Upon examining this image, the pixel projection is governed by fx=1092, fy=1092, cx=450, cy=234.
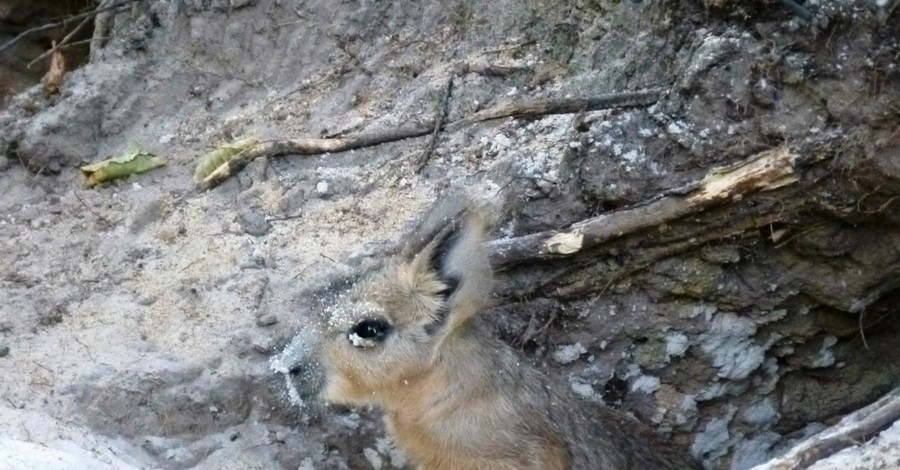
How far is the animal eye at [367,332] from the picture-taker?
16.5 feet

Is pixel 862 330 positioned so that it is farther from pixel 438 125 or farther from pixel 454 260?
pixel 438 125

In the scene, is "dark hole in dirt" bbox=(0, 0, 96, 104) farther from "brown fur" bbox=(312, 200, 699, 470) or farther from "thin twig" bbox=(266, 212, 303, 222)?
"brown fur" bbox=(312, 200, 699, 470)

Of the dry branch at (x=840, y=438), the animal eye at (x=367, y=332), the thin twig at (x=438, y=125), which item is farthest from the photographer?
the thin twig at (x=438, y=125)

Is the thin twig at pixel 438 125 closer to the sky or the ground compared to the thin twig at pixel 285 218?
closer to the sky

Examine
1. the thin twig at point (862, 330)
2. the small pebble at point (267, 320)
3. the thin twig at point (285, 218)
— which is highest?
the thin twig at point (862, 330)

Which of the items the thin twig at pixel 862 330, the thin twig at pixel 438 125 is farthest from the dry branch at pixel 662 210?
the thin twig at pixel 438 125

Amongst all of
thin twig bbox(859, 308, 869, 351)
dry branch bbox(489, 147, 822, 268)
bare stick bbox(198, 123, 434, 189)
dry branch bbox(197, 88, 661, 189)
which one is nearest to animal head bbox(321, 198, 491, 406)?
dry branch bbox(489, 147, 822, 268)

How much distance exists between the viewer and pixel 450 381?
16.8ft

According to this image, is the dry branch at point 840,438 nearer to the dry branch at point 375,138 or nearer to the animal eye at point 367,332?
the animal eye at point 367,332

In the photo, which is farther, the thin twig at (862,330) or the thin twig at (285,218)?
the thin twig at (285,218)

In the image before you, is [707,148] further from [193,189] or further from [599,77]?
[193,189]

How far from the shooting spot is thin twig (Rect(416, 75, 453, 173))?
261 inches

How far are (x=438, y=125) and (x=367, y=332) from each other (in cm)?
205

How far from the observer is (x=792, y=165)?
5.16 metres
